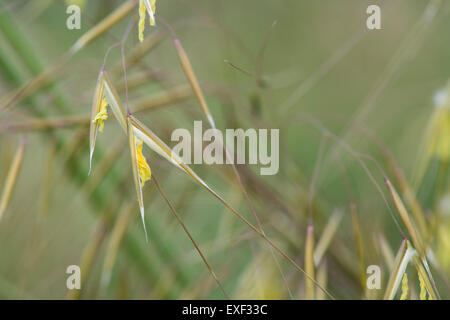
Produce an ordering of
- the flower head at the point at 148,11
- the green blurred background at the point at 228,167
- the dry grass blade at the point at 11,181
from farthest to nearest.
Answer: the green blurred background at the point at 228,167 → the dry grass blade at the point at 11,181 → the flower head at the point at 148,11

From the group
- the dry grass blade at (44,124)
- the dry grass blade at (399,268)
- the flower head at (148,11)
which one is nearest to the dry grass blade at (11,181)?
the dry grass blade at (44,124)

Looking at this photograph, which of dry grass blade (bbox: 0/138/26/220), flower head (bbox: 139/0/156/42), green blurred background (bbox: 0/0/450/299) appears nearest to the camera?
flower head (bbox: 139/0/156/42)

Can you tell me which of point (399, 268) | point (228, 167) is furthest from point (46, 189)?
point (399, 268)

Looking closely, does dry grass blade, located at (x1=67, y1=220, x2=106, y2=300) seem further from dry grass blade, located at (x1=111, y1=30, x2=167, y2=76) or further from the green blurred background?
dry grass blade, located at (x1=111, y1=30, x2=167, y2=76)

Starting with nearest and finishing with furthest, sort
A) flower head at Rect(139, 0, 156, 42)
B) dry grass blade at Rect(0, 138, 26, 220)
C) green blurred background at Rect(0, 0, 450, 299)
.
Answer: flower head at Rect(139, 0, 156, 42), dry grass blade at Rect(0, 138, 26, 220), green blurred background at Rect(0, 0, 450, 299)

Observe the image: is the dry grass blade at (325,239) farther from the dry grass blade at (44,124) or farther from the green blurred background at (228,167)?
the dry grass blade at (44,124)

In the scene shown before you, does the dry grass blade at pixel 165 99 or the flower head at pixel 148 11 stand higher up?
the dry grass blade at pixel 165 99

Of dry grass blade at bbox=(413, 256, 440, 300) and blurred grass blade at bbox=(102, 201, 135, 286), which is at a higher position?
blurred grass blade at bbox=(102, 201, 135, 286)

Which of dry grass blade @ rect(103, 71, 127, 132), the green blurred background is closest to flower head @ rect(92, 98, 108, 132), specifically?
dry grass blade @ rect(103, 71, 127, 132)

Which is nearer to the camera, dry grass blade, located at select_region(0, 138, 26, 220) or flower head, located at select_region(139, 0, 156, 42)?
flower head, located at select_region(139, 0, 156, 42)

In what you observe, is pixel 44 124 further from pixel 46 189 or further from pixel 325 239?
pixel 325 239

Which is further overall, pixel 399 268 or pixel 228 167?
pixel 228 167
